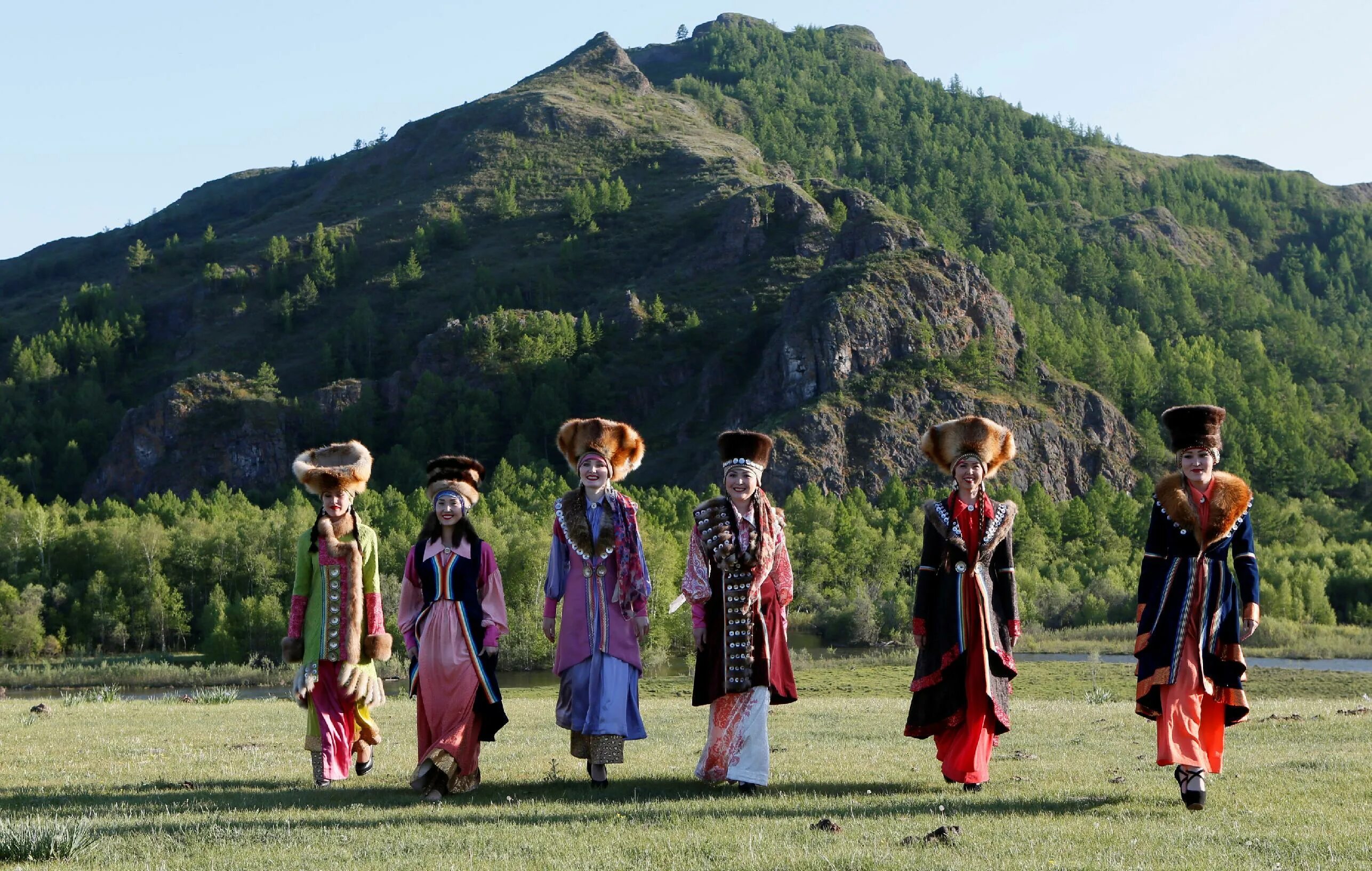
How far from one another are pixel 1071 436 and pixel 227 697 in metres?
108

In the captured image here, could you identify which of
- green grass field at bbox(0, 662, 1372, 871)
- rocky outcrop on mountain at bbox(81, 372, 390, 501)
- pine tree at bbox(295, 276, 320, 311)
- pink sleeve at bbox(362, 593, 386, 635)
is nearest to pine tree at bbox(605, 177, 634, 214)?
pine tree at bbox(295, 276, 320, 311)

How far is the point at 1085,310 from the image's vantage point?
611ft

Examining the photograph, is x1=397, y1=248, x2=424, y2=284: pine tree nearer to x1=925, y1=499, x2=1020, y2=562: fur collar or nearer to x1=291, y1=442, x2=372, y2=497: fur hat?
x1=291, y1=442, x2=372, y2=497: fur hat

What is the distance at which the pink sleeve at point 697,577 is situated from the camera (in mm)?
11367

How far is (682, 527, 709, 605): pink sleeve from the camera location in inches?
448

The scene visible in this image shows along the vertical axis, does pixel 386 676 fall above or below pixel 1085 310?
below

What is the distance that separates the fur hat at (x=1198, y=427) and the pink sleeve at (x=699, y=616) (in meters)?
4.02

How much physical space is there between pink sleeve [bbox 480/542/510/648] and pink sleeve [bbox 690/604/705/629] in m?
1.57

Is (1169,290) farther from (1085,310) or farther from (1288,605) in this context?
(1288,605)

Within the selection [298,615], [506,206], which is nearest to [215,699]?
[298,615]

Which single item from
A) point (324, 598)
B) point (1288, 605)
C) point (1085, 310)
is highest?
point (1085, 310)

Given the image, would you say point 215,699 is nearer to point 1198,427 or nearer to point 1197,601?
point 1197,601

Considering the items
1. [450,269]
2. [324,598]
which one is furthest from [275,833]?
[450,269]

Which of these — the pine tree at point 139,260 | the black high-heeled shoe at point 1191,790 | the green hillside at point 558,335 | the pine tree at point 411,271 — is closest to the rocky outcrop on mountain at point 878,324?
the green hillside at point 558,335
